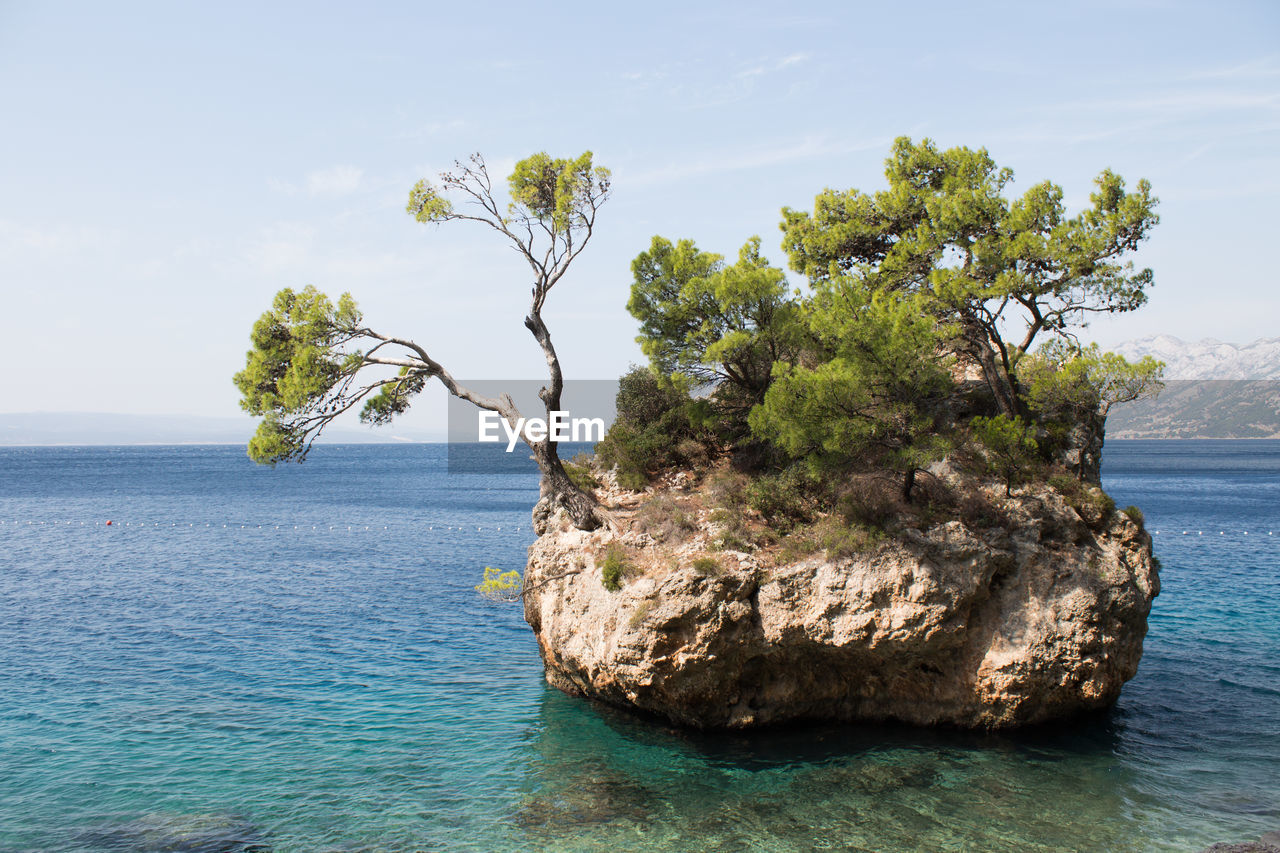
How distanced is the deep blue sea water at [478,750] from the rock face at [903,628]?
3.09 ft

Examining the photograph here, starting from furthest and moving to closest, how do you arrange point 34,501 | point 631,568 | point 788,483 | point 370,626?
point 34,501
point 370,626
point 788,483
point 631,568

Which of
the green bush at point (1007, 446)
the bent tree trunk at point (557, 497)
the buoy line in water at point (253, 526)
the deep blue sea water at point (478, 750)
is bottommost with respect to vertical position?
the deep blue sea water at point (478, 750)

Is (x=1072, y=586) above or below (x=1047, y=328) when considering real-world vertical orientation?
below

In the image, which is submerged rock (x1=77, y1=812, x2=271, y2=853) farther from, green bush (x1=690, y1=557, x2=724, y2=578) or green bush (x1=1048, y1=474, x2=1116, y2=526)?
green bush (x1=1048, y1=474, x2=1116, y2=526)

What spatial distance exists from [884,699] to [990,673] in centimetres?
283

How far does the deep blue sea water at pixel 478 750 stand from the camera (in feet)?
49.6

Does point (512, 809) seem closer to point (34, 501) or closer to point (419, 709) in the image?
point (419, 709)

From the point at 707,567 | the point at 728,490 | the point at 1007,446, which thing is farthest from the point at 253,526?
the point at 1007,446

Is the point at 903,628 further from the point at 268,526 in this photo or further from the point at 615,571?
the point at 268,526

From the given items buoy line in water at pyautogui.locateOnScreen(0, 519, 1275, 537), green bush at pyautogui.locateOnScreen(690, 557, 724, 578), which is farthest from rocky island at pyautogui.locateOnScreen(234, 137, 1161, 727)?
buoy line in water at pyautogui.locateOnScreen(0, 519, 1275, 537)

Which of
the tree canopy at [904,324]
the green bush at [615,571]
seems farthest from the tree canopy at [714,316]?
the green bush at [615,571]

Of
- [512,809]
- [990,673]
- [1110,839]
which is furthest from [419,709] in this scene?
[1110,839]

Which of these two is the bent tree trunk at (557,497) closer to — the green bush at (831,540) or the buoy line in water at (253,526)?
the green bush at (831,540)

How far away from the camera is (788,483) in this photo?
69.1ft
